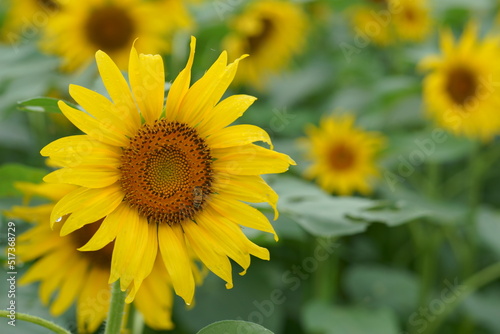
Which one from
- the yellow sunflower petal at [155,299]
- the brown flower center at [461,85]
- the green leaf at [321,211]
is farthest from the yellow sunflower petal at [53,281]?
the brown flower center at [461,85]

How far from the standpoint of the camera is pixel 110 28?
1755 mm

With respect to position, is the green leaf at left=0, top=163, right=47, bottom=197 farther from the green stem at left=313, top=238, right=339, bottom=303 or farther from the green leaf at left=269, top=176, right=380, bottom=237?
the green stem at left=313, top=238, right=339, bottom=303

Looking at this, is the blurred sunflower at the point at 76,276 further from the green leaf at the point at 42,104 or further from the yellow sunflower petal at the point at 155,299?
the green leaf at the point at 42,104

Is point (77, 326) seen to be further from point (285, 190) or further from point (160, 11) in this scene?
point (160, 11)

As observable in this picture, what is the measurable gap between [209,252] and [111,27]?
112 cm

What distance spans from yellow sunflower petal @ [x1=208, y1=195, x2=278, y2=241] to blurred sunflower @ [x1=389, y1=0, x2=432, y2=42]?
5.33ft

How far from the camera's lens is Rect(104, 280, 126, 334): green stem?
0.76 meters

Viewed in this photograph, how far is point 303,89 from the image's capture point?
2.41 m

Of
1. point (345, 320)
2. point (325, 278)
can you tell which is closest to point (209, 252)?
point (345, 320)

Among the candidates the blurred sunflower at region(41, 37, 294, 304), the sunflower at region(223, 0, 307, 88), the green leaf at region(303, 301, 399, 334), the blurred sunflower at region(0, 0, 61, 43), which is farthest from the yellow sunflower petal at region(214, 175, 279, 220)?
the sunflower at region(223, 0, 307, 88)

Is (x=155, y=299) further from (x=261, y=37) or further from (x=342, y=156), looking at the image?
(x=261, y=37)

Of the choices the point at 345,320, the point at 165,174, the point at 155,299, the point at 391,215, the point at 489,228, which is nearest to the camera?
the point at 165,174

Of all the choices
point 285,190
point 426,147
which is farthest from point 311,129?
point 285,190

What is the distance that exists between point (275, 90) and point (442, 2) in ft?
2.08
